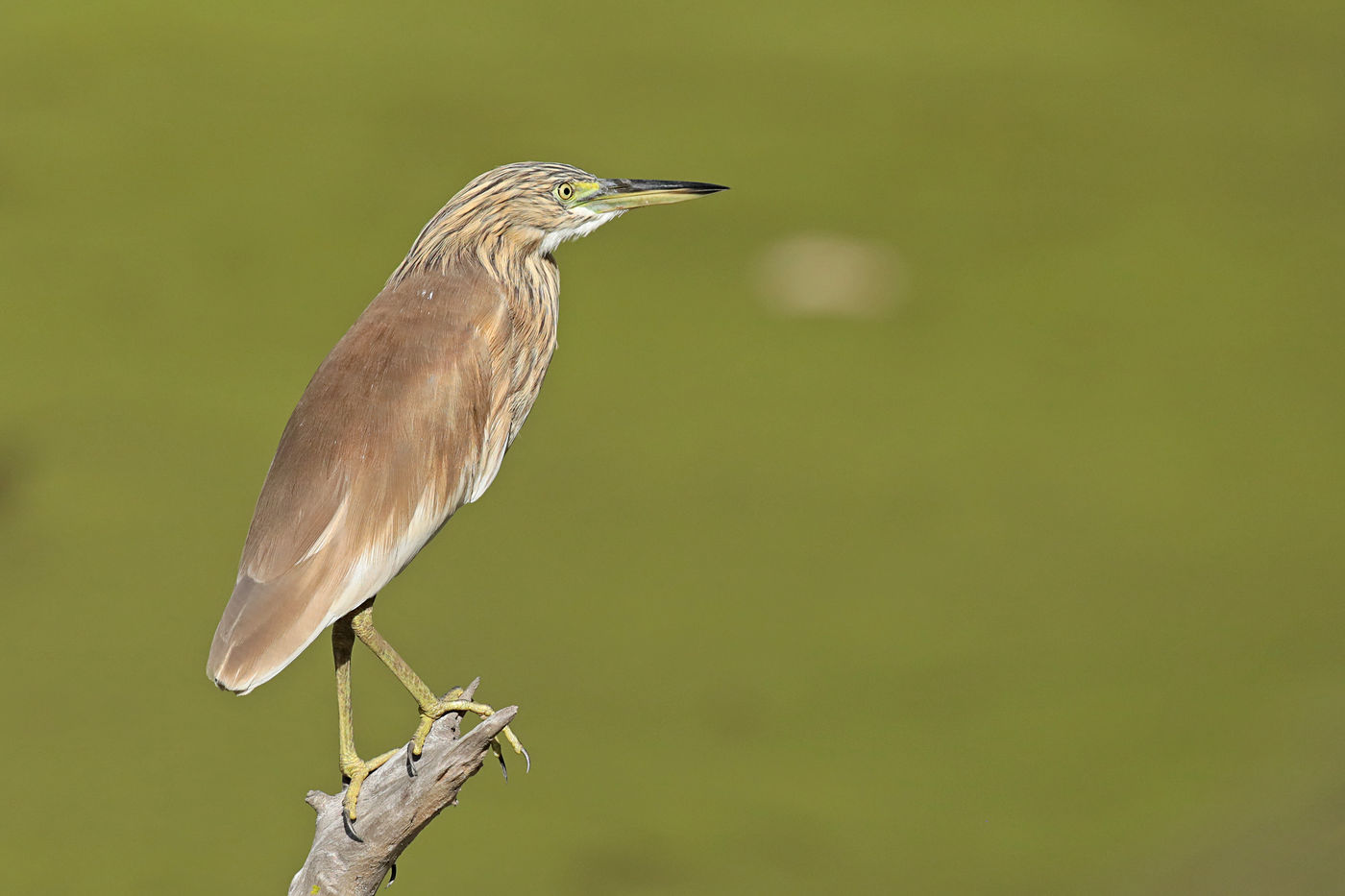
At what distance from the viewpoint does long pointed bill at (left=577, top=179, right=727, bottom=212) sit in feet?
4.59

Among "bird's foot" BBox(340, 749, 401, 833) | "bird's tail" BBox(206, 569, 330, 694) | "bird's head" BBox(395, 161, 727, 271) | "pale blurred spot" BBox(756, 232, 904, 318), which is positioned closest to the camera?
"bird's tail" BBox(206, 569, 330, 694)

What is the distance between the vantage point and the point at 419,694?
1247 millimetres

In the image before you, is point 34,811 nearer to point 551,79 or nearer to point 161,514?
point 161,514

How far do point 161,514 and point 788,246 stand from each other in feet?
4.30

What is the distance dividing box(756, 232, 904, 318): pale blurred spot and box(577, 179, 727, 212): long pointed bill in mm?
1603

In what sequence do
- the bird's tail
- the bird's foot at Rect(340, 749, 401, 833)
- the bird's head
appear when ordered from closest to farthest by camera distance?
the bird's tail, the bird's foot at Rect(340, 749, 401, 833), the bird's head

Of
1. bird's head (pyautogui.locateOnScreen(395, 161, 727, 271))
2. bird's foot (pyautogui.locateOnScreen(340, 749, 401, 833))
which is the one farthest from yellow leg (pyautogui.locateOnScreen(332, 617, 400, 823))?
bird's head (pyautogui.locateOnScreen(395, 161, 727, 271))

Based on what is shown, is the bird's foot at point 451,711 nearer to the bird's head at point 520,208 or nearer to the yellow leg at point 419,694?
the yellow leg at point 419,694

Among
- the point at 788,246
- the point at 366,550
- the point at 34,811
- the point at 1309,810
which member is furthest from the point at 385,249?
the point at 1309,810

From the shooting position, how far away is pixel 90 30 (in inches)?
121

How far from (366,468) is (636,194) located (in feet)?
1.24

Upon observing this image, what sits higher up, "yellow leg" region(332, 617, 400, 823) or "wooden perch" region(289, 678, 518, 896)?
"yellow leg" region(332, 617, 400, 823)

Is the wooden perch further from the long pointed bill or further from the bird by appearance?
the long pointed bill

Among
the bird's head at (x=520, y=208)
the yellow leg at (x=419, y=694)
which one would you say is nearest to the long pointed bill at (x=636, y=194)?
the bird's head at (x=520, y=208)
